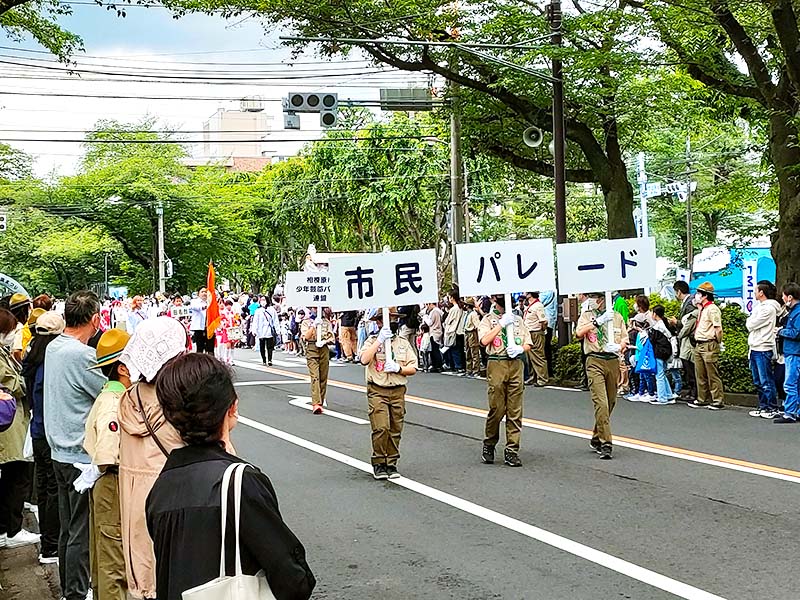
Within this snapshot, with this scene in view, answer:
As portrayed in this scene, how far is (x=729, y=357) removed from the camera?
53.8 ft

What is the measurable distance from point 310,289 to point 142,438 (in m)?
11.0

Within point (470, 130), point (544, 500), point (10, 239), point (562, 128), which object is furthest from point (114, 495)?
point (10, 239)

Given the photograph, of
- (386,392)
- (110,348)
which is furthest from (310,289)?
(110,348)

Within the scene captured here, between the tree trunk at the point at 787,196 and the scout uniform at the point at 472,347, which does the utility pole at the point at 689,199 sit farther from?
the tree trunk at the point at 787,196

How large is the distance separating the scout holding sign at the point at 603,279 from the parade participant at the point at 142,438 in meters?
7.38

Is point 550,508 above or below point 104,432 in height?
below

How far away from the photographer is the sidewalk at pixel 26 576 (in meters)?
6.53

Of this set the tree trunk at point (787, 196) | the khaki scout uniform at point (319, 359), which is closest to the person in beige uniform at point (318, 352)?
the khaki scout uniform at point (319, 359)

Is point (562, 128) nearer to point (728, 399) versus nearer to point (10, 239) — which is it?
point (728, 399)

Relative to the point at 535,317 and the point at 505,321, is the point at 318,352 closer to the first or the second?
the point at 505,321

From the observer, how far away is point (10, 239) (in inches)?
2104

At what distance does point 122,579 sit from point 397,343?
215 inches

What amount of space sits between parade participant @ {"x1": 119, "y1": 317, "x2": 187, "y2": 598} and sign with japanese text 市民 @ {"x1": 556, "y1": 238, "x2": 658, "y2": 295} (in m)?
7.58

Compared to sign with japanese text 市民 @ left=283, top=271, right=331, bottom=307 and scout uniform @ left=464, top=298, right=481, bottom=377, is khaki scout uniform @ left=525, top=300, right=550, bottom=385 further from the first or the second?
sign with japanese text 市民 @ left=283, top=271, right=331, bottom=307
